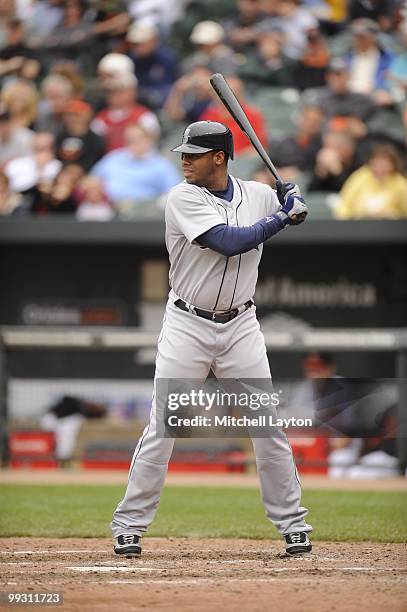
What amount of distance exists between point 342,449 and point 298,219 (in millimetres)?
4431

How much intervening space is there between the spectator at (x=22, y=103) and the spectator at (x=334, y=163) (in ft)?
9.33

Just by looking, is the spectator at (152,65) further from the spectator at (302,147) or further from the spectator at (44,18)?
the spectator at (302,147)

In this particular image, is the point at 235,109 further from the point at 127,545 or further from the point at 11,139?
the point at 11,139

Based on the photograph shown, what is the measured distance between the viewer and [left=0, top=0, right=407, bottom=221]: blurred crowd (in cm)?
1057

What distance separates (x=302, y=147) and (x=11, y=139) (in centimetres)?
283

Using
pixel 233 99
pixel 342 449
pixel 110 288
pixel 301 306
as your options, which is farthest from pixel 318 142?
pixel 233 99

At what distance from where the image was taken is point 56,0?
477 inches

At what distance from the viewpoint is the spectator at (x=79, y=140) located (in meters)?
11.0

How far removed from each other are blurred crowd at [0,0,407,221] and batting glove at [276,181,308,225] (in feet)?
18.9

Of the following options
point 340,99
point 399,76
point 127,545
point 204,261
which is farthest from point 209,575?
point 399,76

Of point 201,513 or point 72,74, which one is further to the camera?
point 72,74

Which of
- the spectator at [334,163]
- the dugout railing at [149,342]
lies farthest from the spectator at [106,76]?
the dugout railing at [149,342]

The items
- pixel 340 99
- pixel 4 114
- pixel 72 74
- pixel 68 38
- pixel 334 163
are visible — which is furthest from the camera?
pixel 68 38

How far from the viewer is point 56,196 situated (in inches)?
422
